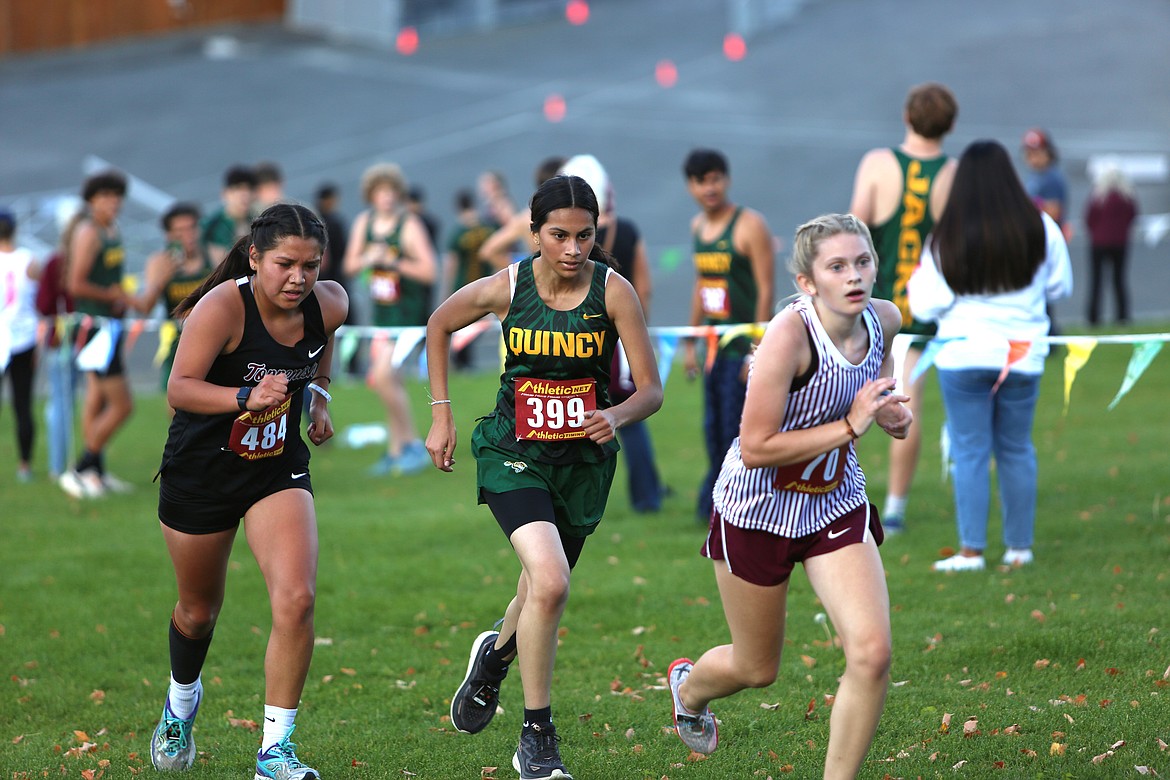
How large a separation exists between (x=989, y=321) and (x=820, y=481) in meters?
3.16

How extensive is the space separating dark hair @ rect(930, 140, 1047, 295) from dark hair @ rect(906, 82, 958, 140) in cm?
68

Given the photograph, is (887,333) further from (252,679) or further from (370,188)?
(370,188)

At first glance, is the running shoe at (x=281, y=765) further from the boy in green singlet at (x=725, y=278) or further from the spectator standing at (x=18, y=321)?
the spectator standing at (x=18, y=321)

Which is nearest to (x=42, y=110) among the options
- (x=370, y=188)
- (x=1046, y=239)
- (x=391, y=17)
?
(x=391, y=17)

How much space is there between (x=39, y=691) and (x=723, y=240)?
449 centimetres

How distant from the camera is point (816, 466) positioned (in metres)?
3.99

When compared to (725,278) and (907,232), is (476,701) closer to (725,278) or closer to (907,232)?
(725,278)

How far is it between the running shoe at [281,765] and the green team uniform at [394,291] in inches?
268

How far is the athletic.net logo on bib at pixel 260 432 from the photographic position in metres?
4.44

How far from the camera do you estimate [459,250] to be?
15.7 metres

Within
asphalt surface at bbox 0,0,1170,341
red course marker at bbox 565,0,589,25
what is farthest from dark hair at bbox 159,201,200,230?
red course marker at bbox 565,0,589,25

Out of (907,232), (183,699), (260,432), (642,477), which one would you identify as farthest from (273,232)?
(642,477)

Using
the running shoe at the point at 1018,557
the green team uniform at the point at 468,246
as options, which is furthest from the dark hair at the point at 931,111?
the green team uniform at the point at 468,246

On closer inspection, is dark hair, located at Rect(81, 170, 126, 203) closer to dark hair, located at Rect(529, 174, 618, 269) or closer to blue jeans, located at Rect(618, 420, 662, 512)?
blue jeans, located at Rect(618, 420, 662, 512)
